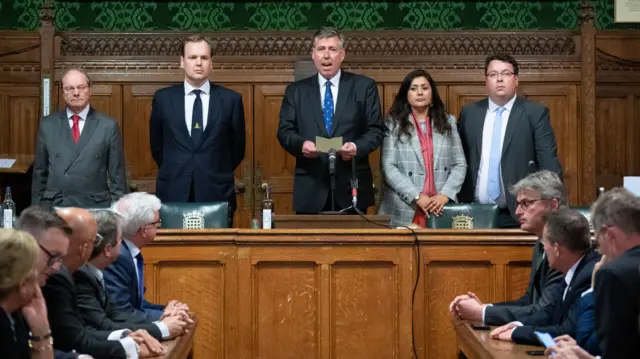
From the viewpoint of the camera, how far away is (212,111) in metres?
6.76

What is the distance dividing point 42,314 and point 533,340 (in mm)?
1934

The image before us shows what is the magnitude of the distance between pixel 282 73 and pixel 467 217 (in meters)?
3.00

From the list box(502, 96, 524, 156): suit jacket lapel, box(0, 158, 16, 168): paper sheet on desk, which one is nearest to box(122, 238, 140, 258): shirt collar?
box(502, 96, 524, 156): suit jacket lapel

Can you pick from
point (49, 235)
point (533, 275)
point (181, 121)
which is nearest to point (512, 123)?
point (533, 275)

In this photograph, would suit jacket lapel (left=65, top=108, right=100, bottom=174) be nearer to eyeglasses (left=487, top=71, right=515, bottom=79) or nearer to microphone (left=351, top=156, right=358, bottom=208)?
microphone (left=351, top=156, right=358, bottom=208)

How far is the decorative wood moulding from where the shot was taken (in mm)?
8727

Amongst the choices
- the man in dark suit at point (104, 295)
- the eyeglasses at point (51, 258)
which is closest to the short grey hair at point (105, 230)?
the man in dark suit at point (104, 295)

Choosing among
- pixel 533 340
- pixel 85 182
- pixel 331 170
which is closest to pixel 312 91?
pixel 331 170

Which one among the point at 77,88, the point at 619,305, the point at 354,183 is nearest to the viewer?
the point at 619,305

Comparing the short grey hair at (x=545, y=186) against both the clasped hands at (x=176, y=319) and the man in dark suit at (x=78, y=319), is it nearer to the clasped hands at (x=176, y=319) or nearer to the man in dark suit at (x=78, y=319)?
the clasped hands at (x=176, y=319)

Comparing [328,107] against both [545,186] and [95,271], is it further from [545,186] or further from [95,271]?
[95,271]

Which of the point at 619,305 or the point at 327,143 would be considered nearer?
the point at 619,305

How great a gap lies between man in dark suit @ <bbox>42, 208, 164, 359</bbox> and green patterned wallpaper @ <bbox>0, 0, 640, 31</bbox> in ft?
18.5

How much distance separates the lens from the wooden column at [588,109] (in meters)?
8.56
